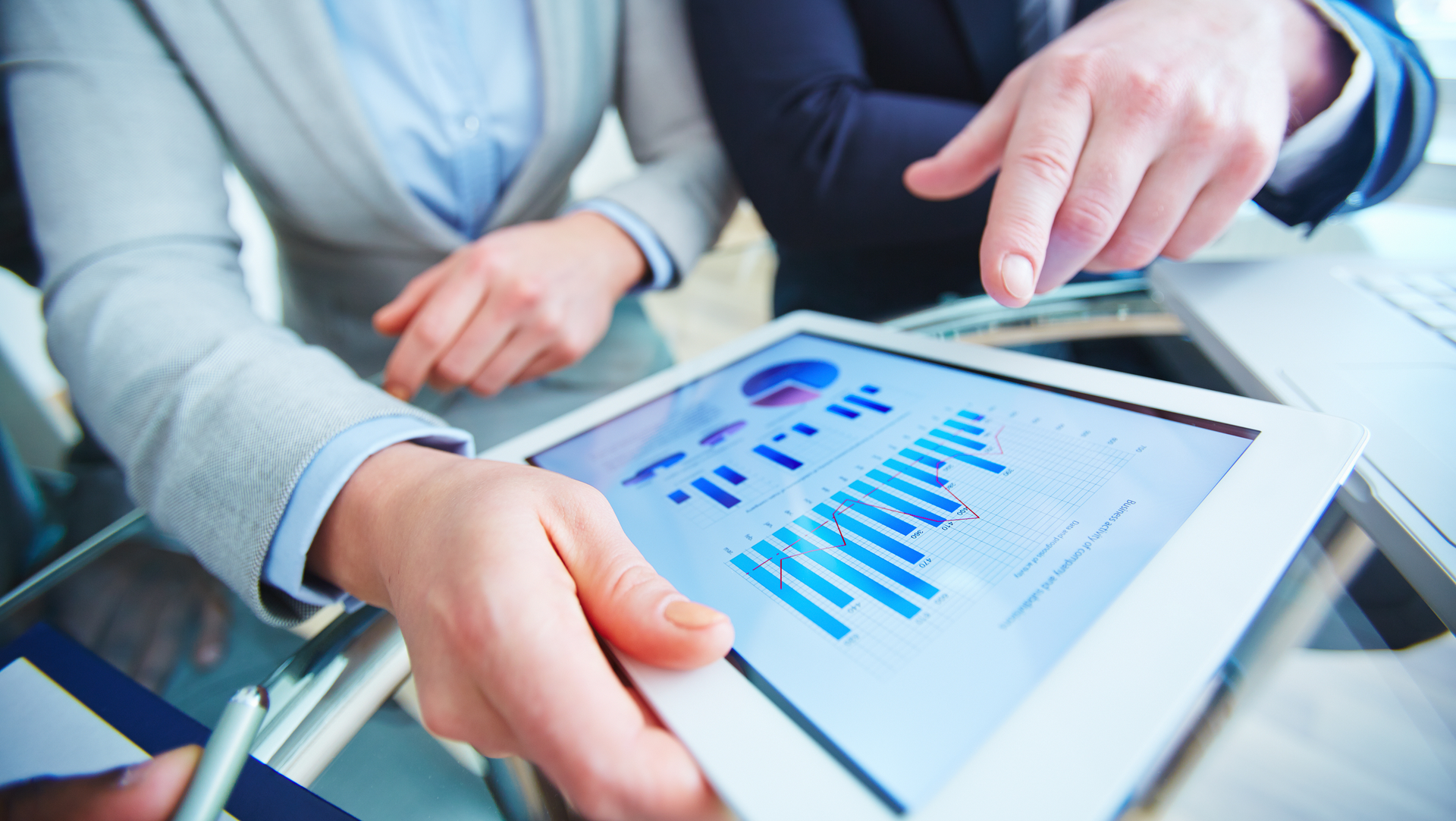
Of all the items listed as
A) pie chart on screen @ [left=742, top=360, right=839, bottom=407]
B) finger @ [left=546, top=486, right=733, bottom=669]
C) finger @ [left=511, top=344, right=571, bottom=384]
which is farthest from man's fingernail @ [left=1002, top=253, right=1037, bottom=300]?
finger @ [left=511, top=344, right=571, bottom=384]

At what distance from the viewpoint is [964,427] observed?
0.28 m

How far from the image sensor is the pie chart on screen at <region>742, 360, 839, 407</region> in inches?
13.4

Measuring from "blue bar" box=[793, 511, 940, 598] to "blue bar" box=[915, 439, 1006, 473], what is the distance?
0.22 ft

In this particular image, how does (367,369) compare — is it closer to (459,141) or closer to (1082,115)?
(459,141)

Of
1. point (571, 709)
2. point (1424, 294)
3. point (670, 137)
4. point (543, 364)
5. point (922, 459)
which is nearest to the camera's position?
point (571, 709)

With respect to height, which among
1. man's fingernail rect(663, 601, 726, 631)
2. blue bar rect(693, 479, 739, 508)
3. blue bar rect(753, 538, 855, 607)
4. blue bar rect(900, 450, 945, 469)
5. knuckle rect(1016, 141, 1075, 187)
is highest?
knuckle rect(1016, 141, 1075, 187)

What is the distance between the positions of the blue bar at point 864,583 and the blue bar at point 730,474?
0.20 ft

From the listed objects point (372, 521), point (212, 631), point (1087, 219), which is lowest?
point (212, 631)

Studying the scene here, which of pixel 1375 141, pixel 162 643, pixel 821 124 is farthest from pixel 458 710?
pixel 1375 141

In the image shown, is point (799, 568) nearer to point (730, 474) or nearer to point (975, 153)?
point (730, 474)

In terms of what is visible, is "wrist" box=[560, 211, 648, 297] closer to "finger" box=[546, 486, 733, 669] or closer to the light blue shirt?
the light blue shirt

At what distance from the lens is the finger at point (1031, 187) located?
30 cm

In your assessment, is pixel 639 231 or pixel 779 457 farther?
pixel 639 231

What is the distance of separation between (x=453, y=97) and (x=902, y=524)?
0.56 metres
